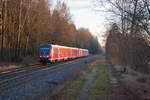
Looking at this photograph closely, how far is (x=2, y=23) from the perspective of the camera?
21.7 m

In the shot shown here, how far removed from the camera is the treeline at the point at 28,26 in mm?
23280

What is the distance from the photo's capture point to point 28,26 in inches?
1067

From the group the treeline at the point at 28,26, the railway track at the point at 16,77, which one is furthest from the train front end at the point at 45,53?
the railway track at the point at 16,77

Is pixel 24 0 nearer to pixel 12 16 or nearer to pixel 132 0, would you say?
pixel 12 16

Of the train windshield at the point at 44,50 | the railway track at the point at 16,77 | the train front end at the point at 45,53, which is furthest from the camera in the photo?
the train windshield at the point at 44,50

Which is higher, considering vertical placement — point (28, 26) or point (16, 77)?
point (28, 26)

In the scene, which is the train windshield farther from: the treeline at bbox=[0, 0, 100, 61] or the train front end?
the treeline at bbox=[0, 0, 100, 61]

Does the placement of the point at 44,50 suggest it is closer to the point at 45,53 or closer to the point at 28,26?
the point at 45,53

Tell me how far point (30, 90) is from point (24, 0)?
19.3 m

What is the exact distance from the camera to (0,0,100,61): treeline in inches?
917

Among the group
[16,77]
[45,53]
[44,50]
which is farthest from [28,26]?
[16,77]

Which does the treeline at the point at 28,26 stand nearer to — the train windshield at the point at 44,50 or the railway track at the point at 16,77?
the train windshield at the point at 44,50

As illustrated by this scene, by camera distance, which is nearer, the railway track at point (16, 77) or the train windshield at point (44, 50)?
the railway track at point (16, 77)

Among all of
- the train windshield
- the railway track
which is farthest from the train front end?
the railway track
